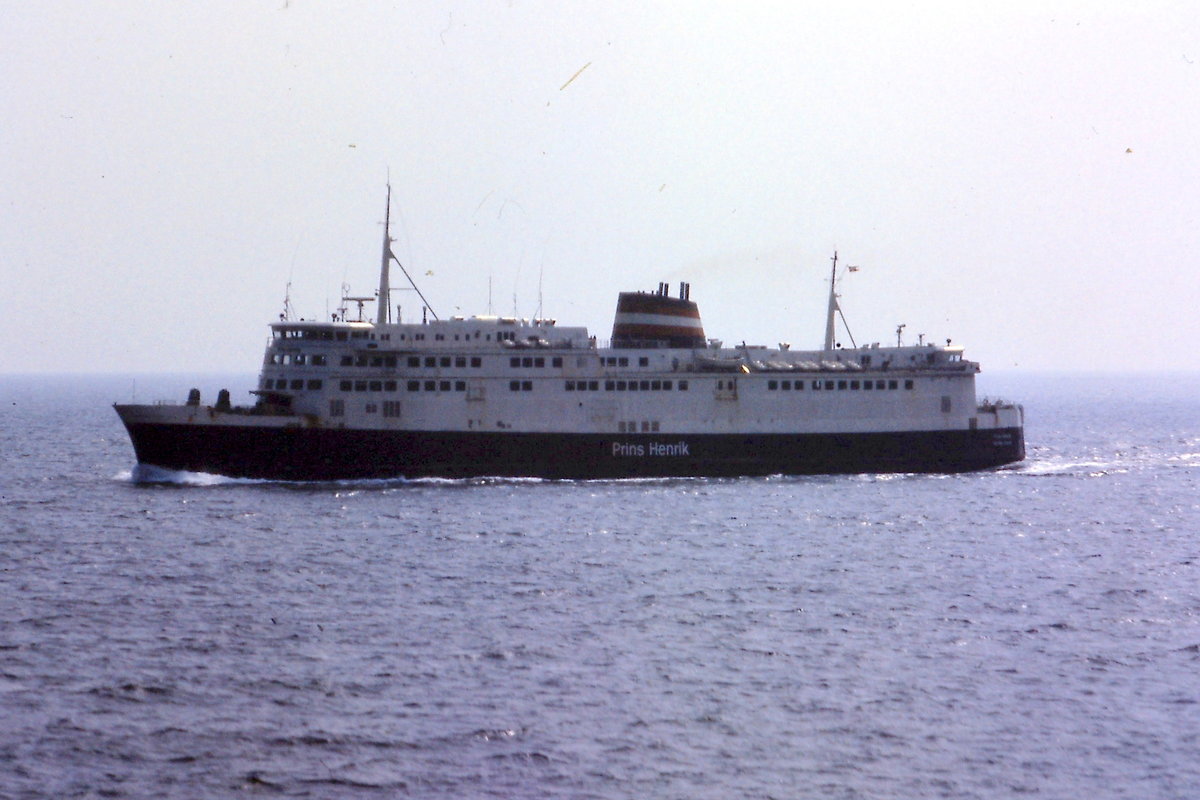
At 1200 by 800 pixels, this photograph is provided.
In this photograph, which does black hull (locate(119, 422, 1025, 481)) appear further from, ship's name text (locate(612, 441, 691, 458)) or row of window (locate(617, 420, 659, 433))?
row of window (locate(617, 420, 659, 433))

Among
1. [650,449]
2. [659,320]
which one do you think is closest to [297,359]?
[650,449]

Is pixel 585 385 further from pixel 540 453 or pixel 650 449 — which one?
pixel 650 449

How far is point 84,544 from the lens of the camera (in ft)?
119

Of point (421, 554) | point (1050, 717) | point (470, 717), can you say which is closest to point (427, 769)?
point (470, 717)

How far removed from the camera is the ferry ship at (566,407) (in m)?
47.9

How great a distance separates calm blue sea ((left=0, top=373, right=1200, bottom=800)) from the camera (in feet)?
59.7

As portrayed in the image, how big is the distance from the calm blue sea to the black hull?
2.41 metres

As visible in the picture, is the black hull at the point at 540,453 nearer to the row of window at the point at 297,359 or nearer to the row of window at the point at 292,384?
the row of window at the point at 292,384

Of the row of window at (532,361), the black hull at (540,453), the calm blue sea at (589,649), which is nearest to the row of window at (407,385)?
the black hull at (540,453)

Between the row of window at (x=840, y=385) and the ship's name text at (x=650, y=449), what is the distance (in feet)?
14.7

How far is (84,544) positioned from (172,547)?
9.27 feet

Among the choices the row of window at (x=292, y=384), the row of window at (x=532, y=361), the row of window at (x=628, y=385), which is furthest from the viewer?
the row of window at (x=628, y=385)

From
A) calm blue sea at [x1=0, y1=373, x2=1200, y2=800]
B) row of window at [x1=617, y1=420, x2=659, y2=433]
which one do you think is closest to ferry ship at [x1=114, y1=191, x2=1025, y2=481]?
row of window at [x1=617, y1=420, x2=659, y2=433]

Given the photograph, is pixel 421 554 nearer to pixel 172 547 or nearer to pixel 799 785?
pixel 172 547
